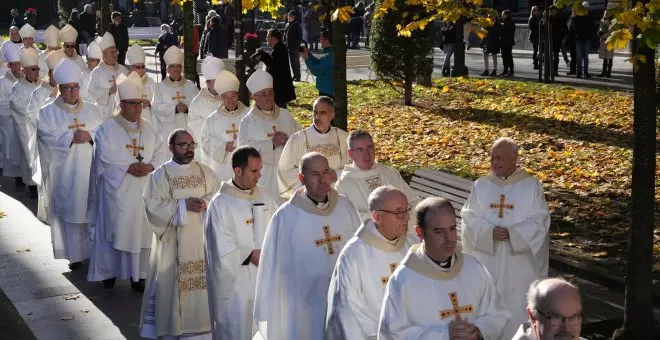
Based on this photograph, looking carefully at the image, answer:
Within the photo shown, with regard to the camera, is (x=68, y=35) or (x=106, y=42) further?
(x=68, y=35)

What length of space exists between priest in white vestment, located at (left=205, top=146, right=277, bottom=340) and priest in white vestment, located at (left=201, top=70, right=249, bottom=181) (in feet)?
14.8

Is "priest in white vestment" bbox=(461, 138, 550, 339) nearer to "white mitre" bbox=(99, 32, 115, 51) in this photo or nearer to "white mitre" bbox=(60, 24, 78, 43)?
"white mitre" bbox=(99, 32, 115, 51)

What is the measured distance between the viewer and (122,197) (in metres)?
12.2

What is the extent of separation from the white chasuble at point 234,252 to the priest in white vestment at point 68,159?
165 inches

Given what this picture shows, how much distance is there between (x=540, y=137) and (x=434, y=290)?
11.8m

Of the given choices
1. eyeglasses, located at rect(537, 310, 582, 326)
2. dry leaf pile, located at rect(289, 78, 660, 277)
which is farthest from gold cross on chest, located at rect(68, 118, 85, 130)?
eyeglasses, located at rect(537, 310, 582, 326)

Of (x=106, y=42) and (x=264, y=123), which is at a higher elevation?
(x=106, y=42)

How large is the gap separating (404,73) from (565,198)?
341 inches

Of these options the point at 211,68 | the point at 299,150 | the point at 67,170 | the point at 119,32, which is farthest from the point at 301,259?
the point at 119,32

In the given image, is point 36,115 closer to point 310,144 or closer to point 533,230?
point 310,144

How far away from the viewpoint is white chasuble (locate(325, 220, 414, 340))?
713 cm

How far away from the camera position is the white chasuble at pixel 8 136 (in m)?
18.1

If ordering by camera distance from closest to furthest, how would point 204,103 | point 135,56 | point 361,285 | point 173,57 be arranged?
point 361,285, point 204,103, point 173,57, point 135,56

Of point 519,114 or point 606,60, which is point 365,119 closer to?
point 519,114
